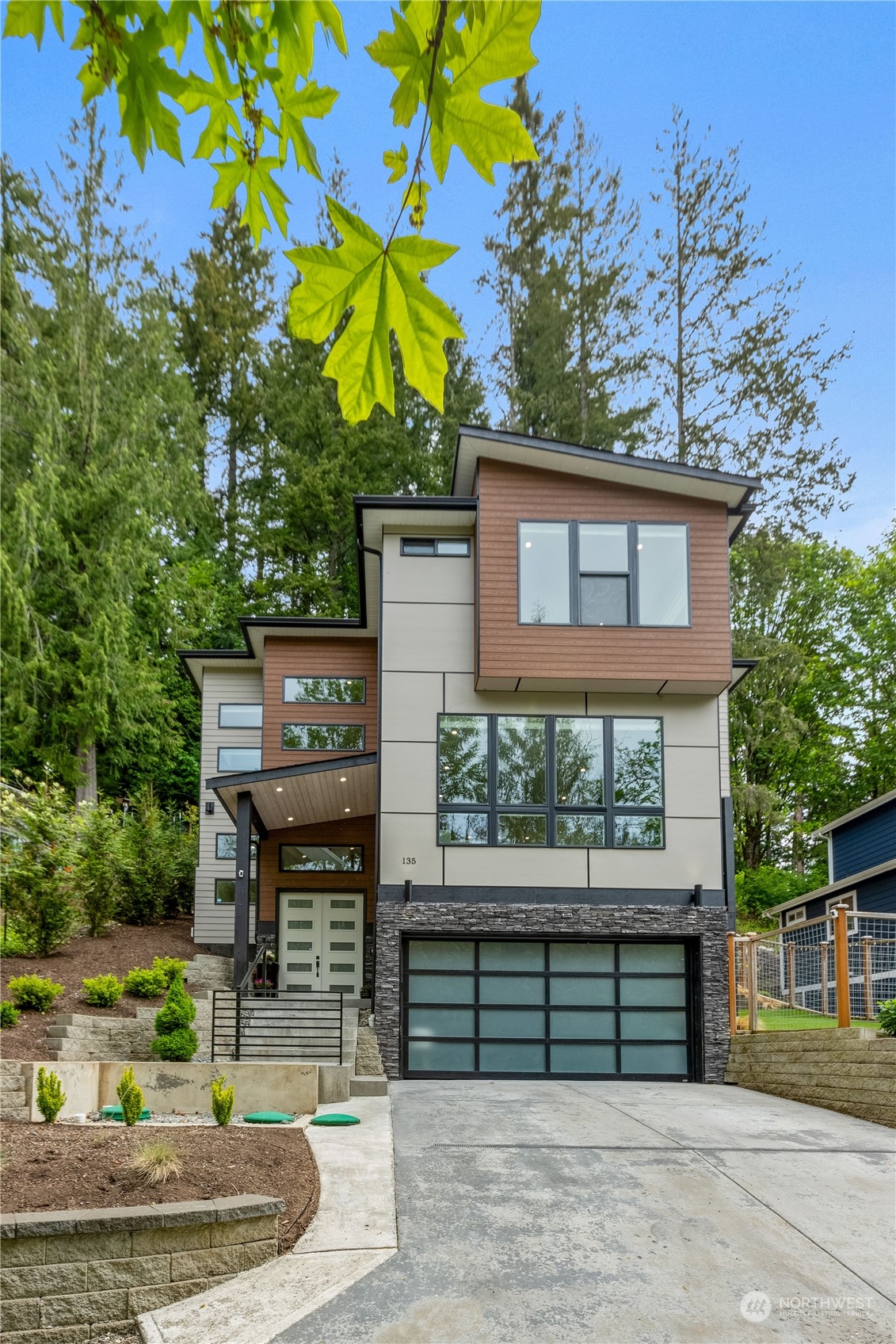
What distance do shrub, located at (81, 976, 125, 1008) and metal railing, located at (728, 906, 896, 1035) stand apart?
7.63 meters

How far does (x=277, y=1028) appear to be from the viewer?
1308 cm

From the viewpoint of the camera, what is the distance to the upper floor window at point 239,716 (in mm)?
21438

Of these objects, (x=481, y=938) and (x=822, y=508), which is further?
(x=822, y=508)

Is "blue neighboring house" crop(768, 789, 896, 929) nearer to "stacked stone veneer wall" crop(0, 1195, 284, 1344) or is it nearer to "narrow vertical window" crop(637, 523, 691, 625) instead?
"narrow vertical window" crop(637, 523, 691, 625)

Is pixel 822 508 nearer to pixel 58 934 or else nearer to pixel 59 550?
pixel 59 550

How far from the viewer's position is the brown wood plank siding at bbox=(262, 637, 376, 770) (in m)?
19.4

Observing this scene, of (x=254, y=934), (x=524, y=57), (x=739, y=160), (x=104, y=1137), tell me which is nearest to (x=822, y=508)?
(x=739, y=160)

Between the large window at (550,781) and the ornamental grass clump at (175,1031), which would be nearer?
the ornamental grass clump at (175,1031)

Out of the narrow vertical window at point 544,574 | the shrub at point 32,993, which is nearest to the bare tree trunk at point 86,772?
the shrub at point 32,993

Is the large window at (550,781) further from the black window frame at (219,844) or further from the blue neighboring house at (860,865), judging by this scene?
the black window frame at (219,844)

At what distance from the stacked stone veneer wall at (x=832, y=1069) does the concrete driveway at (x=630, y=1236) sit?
34 centimetres

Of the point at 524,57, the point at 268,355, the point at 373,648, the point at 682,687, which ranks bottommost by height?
the point at 524,57

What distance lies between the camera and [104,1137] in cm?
739

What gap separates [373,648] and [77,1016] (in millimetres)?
9672
